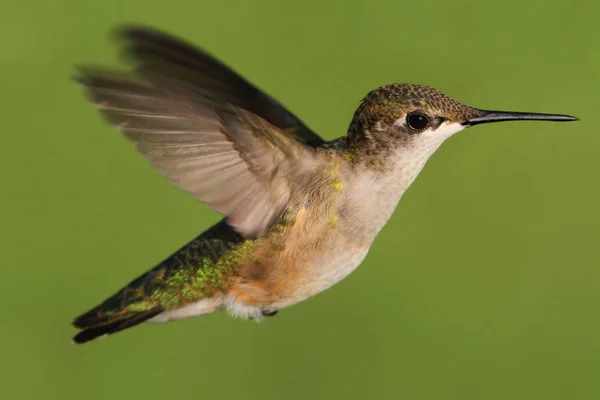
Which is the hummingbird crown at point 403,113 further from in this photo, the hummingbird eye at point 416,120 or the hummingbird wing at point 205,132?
the hummingbird wing at point 205,132

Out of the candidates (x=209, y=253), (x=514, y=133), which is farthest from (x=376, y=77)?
(x=209, y=253)

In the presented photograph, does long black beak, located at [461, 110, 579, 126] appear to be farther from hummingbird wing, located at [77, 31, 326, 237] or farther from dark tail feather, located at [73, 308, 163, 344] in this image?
dark tail feather, located at [73, 308, 163, 344]

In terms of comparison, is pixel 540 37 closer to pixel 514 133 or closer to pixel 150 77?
pixel 514 133

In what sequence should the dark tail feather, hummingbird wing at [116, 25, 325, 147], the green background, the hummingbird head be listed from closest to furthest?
1. hummingbird wing at [116, 25, 325, 147]
2. the hummingbird head
3. the dark tail feather
4. the green background

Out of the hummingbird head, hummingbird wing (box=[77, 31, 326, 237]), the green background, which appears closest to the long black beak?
the hummingbird head

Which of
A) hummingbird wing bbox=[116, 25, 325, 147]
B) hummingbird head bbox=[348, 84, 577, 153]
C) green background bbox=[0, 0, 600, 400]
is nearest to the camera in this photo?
hummingbird wing bbox=[116, 25, 325, 147]

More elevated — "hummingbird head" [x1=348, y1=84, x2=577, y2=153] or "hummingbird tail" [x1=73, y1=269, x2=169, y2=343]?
"hummingbird head" [x1=348, y1=84, x2=577, y2=153]

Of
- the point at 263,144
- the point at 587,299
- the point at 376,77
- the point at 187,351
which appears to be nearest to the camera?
the point at 263,144
